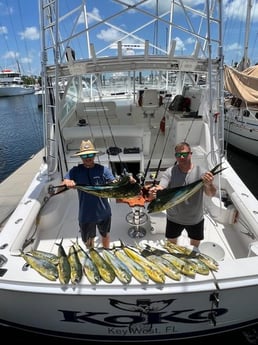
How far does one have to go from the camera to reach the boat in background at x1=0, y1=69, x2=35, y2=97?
176 feet

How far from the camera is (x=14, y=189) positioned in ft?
25.1

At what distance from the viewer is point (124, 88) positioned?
11227 millimetres

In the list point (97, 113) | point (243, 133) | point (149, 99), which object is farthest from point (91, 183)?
point (243, 133)

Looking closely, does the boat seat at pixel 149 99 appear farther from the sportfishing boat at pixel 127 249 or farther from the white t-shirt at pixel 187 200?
the white t-shirt at pixel 187 200

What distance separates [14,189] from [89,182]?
528 centimetres

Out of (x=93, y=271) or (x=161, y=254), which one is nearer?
(x=93, y=271)

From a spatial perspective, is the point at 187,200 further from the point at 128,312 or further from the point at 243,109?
the point at 243,109

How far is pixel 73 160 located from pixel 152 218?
1.94 metres

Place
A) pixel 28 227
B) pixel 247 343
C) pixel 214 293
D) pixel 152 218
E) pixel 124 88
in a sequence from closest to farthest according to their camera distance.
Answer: pixel 214 293 < pixel 247 343 < pixel 28 227 < pixel 152 218 < pixel 124 88

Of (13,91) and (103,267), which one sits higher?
(103,267)

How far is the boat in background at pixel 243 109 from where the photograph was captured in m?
10.6

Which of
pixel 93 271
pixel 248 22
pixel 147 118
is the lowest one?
pixel 93 271

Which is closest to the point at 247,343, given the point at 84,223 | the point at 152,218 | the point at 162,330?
the point at 162,330

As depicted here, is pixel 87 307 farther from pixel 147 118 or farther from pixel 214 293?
pixel 147 118
